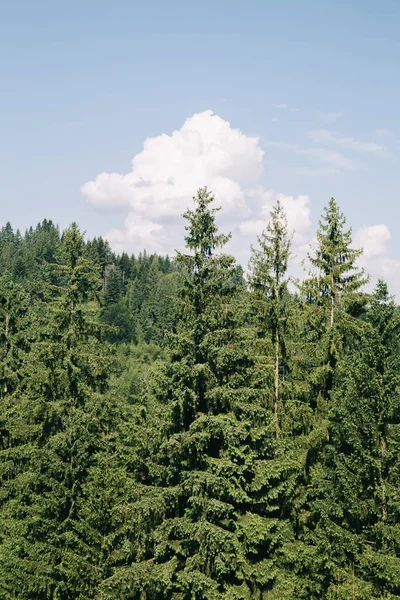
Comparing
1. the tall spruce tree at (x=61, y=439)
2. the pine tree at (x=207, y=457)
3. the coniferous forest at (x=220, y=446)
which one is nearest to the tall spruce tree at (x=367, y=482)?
the coniferous forest at (x=220, y=446)

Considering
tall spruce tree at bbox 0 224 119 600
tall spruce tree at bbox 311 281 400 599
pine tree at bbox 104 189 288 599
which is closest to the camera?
pine tree at bbox 104 189 288 599

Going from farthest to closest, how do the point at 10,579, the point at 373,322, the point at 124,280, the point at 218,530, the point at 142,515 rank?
the point at 124,280, the point at 10,579, the point at 373,322, the point at 142,515, the point at 218,530

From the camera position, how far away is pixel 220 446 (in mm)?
15633

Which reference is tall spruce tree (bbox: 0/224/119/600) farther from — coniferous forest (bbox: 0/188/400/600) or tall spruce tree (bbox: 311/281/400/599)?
tall spruce tree (bbox: 311/281/400/599)

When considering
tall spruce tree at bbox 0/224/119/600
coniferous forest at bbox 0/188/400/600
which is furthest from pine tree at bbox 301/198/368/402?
tall spruce tree at bbox 0/224/119/600

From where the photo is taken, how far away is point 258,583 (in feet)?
51.5

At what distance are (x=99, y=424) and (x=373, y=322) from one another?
10752 millimetres

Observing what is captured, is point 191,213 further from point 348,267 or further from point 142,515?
point 142,515

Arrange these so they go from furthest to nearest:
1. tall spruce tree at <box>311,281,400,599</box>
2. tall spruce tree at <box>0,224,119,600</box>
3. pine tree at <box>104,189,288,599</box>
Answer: tall spruce tree at <box>0,224,119,600</box> < tall spruce tree at <box>311,281,400,599</box> < pine tree at <box>104,189,288,599</box>

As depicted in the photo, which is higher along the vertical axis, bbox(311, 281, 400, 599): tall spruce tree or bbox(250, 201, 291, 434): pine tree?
bbox(250, 201, 291, 434): pine tree

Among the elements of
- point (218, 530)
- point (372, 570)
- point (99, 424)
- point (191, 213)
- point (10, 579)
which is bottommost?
point (10, 579)

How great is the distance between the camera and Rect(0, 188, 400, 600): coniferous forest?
14.8 metres

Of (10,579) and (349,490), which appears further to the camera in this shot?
(10,579)

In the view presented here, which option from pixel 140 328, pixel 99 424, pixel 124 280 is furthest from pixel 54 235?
pixel 99 424
